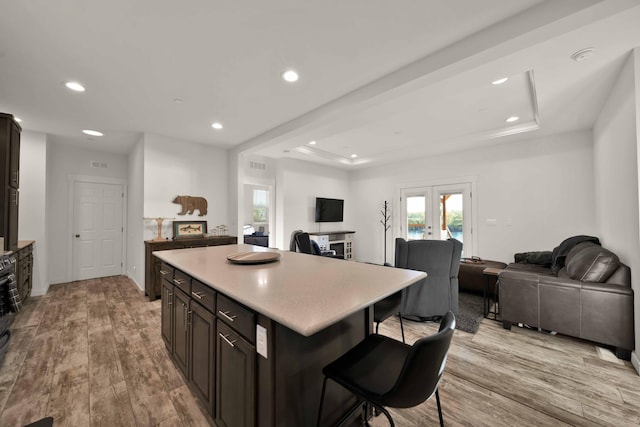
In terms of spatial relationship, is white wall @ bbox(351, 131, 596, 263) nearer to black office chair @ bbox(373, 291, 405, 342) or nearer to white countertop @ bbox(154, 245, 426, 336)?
black office chair @ bbox(373, 291, 405, 342)

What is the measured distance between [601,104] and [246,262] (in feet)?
15.3

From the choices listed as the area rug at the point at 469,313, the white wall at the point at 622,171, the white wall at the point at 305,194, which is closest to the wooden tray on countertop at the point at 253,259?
the area rug at the point at 469,313

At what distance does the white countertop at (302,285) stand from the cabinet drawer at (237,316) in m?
0.08

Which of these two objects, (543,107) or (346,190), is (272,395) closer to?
(543,107)

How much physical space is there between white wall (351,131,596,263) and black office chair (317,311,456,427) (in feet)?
15.9

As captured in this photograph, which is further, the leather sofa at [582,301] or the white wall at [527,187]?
the white wall at [527,187]

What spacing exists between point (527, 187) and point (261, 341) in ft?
18.5

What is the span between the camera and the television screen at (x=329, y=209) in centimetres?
681

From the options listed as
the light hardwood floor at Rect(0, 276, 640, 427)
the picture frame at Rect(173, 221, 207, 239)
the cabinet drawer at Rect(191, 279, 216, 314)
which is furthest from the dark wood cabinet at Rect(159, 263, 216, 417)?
the picture frame at Rect(173, 221, 207, 239)

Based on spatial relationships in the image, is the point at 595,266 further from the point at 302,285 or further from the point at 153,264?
the point at 153,264

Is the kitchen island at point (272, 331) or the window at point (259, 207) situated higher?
the window at point (259, 207)

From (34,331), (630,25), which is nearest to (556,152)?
(630,25)

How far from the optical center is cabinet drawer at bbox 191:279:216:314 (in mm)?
1492

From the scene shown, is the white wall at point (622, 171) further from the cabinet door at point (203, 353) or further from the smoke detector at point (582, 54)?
the cabinet door at point (203, 353)
